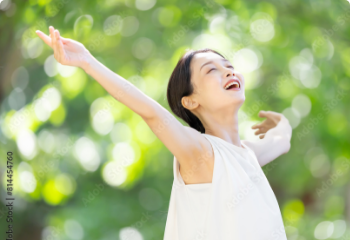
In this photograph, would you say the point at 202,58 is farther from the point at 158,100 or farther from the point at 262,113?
the point at 158,100

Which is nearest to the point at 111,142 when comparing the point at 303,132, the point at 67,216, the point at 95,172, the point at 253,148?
the point at 95,172

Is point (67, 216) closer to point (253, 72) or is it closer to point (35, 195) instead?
point (35, 195)

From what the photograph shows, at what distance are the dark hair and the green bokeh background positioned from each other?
1655mm

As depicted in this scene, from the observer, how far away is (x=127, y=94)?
1264 mm

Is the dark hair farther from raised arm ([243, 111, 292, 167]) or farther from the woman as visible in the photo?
raised arm ([243, 111, 292, 167])

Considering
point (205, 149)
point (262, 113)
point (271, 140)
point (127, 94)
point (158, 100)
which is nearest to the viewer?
point (127, 94)

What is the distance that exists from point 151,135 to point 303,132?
1.38m

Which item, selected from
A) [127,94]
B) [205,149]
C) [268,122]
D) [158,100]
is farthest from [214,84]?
[158,100]

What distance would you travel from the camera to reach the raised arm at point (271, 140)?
1.78 metres

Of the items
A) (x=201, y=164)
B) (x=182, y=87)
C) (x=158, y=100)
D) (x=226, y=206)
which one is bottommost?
(x=226, y=206)

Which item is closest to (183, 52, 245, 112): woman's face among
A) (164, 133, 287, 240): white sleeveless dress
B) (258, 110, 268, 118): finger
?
(164, 133, 287, 240): white sleeveless dress

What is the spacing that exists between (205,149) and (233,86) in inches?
11.7

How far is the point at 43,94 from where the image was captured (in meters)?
3.34

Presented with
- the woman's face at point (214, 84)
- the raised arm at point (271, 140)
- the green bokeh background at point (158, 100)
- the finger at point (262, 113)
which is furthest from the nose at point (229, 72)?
the green bokeh background at point (158, 100)
